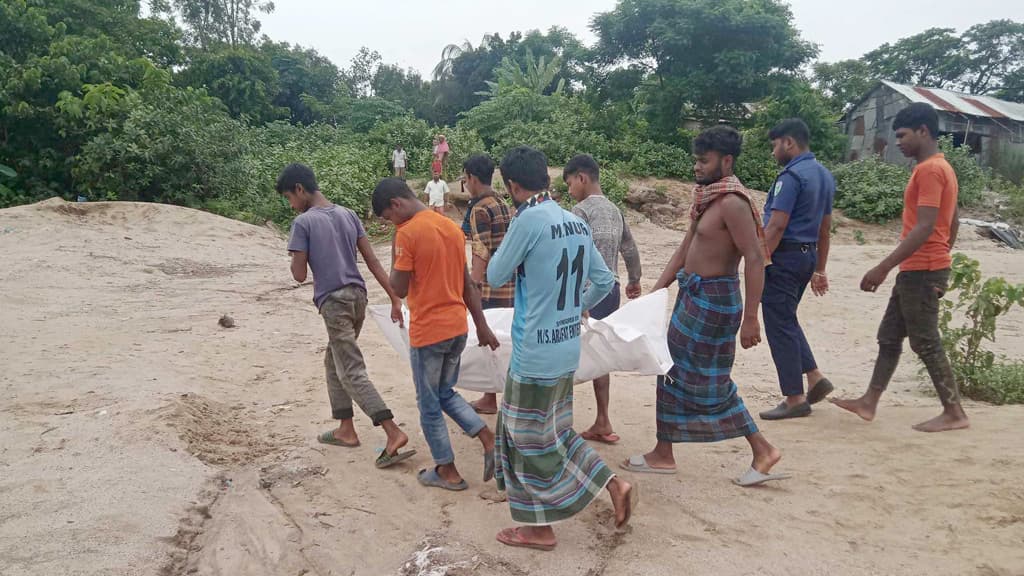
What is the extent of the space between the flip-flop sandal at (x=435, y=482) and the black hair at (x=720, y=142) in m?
1.99

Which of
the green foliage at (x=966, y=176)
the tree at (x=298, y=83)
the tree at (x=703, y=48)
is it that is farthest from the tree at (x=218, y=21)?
the green foliage at (x=966, y=176)

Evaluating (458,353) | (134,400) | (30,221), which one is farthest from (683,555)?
(30,221)

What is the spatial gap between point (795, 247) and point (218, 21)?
1319 inches

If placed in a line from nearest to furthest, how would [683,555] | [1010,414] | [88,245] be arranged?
[683,555]
[1010,414]
[88,245]

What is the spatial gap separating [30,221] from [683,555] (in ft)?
→ 41.2

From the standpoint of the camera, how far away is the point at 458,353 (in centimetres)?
326

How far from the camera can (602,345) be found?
3309 mm

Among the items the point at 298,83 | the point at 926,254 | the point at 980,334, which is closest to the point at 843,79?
the point at 298,83

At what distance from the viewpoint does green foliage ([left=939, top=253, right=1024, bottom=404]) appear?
4.52 meters

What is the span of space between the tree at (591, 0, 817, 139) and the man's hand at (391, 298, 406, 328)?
668 inches

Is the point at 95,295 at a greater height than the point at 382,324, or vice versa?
the point at 382,324

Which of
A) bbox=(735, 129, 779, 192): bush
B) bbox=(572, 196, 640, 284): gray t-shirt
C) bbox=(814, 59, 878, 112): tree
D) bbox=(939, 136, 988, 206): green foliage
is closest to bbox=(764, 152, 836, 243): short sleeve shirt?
bbox=(572, 196, 640, 284): gray t-shirt

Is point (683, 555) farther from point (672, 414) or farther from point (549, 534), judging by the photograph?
point (672, 414)

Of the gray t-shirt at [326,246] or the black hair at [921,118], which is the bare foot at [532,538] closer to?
the gray t-shirt at [326,246]
